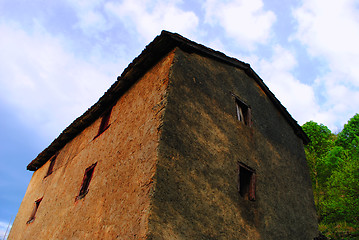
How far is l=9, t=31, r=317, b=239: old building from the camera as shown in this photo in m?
5.36

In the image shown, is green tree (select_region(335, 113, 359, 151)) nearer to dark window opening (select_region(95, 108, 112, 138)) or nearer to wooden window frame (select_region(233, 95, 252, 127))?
wooden window frame (select_region(233, 95, 252, 127))

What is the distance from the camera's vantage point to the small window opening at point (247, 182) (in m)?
6.97

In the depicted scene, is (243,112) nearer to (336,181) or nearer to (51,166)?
(336,181)

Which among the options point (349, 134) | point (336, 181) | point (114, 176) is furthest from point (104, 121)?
point (349, 134)

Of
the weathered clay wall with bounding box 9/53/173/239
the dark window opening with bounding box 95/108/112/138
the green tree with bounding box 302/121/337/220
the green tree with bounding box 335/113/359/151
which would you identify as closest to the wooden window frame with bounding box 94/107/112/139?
the dark window opening with bounding box 95/108/112/138

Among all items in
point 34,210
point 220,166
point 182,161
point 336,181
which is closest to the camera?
point 182,161

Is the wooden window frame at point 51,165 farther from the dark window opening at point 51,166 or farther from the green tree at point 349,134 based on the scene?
the green tree at point 349,134

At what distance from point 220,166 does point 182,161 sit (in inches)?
50.2

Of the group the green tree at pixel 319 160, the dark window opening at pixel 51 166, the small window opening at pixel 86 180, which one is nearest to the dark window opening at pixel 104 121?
the small window opening at pixel 86 180

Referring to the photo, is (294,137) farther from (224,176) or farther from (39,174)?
(39,174)

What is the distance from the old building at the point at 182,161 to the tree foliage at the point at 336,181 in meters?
4.85

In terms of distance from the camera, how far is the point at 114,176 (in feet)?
21.9

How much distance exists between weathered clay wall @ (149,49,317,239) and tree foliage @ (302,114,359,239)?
16.5 ft

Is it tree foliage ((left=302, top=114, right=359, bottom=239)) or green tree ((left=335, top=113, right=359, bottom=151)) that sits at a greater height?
green tree ((left=335, top=113, right=359, bottom=151))
